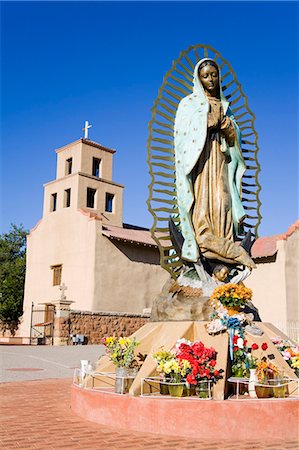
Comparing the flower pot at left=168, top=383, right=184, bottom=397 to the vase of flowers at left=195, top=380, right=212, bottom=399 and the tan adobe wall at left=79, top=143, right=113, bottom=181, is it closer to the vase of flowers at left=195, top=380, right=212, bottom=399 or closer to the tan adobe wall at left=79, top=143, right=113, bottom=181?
Result: the vase of flowers at left=195, top=380, right=212, bottom=399

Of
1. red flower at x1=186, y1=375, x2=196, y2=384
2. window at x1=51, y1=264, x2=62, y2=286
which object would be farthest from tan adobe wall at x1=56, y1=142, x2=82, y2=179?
red flower at x1=186, y1=375, x2=196, y2=384

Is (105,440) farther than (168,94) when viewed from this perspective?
No

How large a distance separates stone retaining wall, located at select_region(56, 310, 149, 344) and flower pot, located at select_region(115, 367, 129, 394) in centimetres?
1843

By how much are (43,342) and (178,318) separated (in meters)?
19.0

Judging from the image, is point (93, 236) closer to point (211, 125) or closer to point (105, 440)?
point (211, 125)

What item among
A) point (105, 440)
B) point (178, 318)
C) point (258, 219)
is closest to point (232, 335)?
point (178, 318)

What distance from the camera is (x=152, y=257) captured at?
3328 centimetres

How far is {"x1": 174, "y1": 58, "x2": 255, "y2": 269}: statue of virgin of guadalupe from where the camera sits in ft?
34.3

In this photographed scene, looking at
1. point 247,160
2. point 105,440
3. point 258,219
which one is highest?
point 247,160

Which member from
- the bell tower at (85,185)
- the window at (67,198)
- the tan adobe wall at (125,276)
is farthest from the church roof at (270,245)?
the window at (67,198)

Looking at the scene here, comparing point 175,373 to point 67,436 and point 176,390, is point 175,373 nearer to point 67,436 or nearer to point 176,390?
point 176,390

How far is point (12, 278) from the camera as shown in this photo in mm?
39375

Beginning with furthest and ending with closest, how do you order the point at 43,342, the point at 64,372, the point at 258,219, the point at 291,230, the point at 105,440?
the point at 291,230
the point at 43,342
the point at 64,372
the point at 258,219
the point at 105,440

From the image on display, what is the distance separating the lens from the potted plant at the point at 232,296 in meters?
8.72
